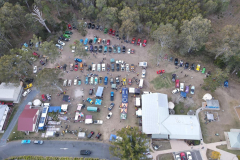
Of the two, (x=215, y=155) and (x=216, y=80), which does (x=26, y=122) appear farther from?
(x=216, y=80)

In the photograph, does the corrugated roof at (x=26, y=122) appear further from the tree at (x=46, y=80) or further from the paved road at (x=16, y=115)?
the tree at (x=46, y=80)

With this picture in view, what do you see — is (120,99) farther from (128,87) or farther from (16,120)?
(16,120)

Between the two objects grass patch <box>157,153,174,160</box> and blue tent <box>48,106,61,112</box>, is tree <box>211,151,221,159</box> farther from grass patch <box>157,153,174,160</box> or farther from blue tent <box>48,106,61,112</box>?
blue tent <box>48,106,61,112</box>

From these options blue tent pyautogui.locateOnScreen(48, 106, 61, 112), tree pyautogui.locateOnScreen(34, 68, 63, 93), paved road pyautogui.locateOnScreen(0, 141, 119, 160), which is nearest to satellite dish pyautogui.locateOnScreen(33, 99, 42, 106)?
blue tent pyautogui.locateOnScreen(48, 106, 61, 112)

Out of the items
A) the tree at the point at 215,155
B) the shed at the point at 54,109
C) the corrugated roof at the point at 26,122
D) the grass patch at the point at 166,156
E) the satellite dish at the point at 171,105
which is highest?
the satellite dish at the point at 171,105

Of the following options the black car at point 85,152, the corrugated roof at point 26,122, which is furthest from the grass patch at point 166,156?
the corrugated roof at point 26,122

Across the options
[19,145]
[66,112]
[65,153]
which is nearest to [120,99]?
[66,112]
